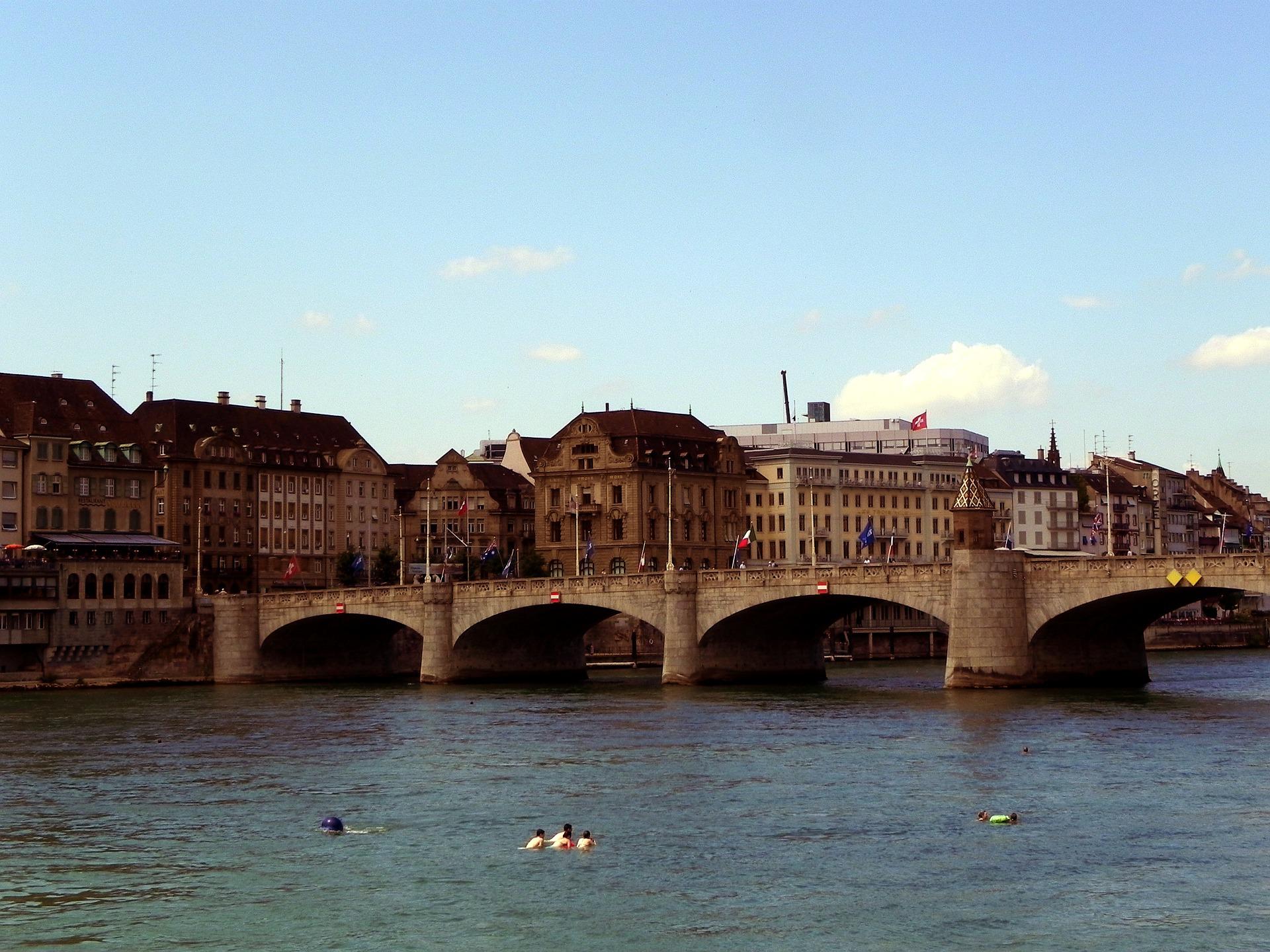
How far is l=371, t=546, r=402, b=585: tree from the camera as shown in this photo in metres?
190

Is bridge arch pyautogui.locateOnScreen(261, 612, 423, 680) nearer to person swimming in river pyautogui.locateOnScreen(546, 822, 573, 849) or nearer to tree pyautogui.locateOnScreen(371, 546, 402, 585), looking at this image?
tree pyautogui.locateOnScreen(371, 546, 402, 585)

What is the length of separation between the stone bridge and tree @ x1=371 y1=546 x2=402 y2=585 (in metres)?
37.7

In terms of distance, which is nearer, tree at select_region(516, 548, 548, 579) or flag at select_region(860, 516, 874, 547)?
flag at select_region(860, 516, 874, 547)

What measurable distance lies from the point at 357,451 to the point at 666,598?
82861mm

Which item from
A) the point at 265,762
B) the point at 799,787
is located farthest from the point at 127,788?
the point at 799,787

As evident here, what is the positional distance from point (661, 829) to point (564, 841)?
4105 millimetres

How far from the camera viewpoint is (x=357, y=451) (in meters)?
198

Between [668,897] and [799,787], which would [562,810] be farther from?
[668,897]

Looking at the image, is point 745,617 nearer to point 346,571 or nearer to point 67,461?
point 67,461

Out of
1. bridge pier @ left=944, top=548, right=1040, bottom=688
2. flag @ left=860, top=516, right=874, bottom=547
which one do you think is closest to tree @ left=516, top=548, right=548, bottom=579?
flag @ left=860, top=516, right=874, bottom=547

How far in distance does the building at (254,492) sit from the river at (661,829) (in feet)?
265

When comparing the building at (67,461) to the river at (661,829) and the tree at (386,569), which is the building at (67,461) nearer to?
the tree at (386,569)

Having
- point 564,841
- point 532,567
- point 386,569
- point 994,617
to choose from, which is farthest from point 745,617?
point 386,569

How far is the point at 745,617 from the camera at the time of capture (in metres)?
120
